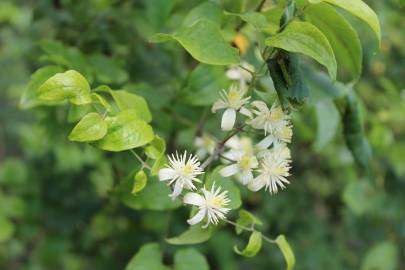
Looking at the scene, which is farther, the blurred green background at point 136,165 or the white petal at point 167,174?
the blurred green background at point 136,165

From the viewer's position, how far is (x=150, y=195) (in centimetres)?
85

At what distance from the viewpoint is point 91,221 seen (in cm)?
155

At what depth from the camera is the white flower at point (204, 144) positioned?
1.00 m

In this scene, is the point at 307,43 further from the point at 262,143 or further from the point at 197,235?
the point at 197,235

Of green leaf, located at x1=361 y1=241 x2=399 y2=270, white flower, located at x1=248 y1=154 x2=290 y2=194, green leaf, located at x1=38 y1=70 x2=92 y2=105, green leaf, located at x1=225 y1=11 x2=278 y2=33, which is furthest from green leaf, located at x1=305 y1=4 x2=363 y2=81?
green leaf, located at x1=361 y1=241 x2=399 y2=270

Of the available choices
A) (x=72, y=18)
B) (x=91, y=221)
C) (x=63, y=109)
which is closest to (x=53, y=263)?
(x=91, y=221)

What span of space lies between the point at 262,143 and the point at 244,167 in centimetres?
3

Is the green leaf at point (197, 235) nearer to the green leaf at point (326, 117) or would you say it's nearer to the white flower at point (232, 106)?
the white flower at point (232, 106)

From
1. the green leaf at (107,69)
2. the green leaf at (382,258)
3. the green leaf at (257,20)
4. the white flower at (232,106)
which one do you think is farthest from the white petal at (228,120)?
the green leaf at (382,258)

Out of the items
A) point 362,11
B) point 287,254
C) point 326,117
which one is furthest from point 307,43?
point 326,117

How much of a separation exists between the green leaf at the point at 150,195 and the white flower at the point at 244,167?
0.14 metres

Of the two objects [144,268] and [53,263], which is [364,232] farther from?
[144,268]

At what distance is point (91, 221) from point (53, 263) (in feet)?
0.45

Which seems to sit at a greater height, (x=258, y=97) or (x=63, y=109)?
(x=258, y=97)
